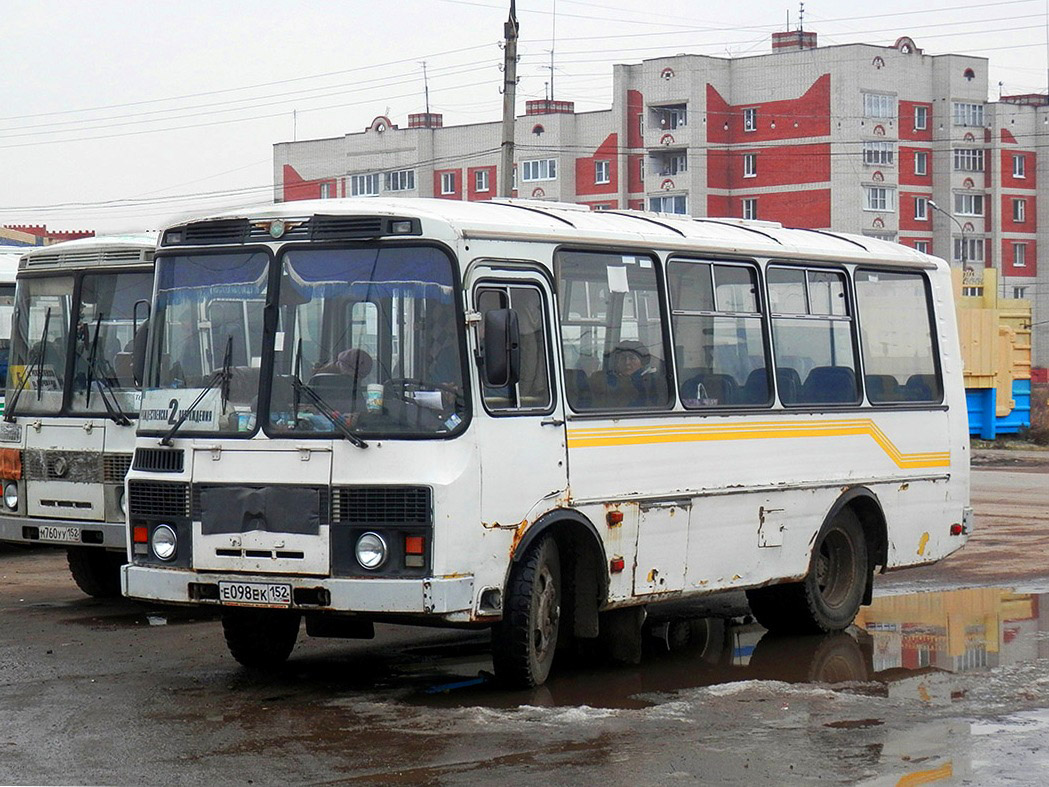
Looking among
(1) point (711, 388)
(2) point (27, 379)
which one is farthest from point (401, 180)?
(1) point (711, 388)

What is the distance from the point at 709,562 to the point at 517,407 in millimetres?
2129

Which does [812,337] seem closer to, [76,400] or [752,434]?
[752,434]

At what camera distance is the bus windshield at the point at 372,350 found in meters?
Answer: 8.94

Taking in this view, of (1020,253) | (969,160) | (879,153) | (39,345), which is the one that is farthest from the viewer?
(1020,253)

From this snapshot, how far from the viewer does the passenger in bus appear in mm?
10023

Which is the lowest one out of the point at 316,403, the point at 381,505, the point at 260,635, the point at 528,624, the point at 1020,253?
the point at 260,635

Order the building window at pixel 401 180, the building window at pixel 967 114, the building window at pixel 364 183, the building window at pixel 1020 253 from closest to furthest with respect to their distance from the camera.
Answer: the building window at pixel 967 114 < the building window at pixel 1020 253 < the building window at pixel 401 180 < the building window at pixel 364 183

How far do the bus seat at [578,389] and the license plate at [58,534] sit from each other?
5.08m

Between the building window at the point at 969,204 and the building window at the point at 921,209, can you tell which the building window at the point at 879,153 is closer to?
the building window at the point at 921,209

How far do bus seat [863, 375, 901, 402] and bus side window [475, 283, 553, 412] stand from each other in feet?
11.7

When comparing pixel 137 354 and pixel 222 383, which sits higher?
pixel 137 354

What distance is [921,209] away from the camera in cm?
9312

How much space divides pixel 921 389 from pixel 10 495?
23.3ft

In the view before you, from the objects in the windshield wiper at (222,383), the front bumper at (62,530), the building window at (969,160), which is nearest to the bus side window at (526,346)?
the windshield wiper at (222,383)
